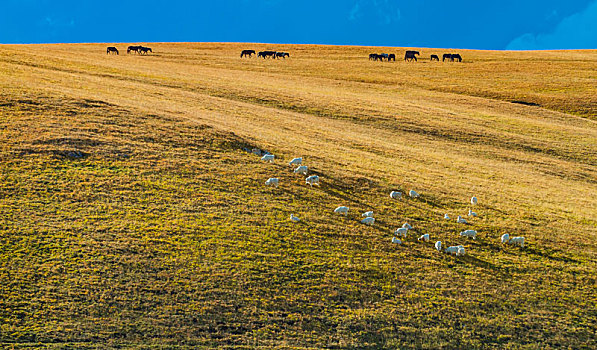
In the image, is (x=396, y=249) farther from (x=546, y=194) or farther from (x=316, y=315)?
(x=546, y=194)

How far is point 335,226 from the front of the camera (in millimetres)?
20859

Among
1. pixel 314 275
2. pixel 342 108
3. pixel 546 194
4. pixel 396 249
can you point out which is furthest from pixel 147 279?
pixel 342 108

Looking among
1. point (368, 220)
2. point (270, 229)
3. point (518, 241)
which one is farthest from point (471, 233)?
point (270, 229)

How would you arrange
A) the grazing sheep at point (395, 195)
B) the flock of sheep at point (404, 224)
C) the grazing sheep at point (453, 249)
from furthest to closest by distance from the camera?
the grazing sheep at point (395, 195) < the flock of sheep at point (404, 224) < the grazing sheep at point (453, 249)

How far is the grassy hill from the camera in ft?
50.0

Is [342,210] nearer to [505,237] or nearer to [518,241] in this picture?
[505,237]

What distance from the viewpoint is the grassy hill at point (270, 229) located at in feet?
50.0

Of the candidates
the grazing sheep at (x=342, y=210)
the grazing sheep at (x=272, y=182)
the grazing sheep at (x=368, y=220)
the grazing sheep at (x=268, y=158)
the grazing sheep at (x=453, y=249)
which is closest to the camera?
the grazing sheep at (x=453, y=249)

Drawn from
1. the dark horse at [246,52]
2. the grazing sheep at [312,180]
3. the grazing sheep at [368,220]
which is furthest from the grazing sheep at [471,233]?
the dark horse at [246,52]

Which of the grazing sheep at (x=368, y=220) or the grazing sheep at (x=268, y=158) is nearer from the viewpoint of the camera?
the grazing sheep at (x=368, y=220)

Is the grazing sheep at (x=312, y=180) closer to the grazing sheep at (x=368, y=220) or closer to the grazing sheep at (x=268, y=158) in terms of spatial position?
the grazing sheep at (x=268, y=158)

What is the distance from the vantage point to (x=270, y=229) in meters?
20.0

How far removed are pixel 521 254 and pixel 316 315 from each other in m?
9.07

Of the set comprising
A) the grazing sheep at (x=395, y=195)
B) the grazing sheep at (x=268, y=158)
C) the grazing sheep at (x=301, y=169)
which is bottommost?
the grazing sheep at (x=395, y=195)
